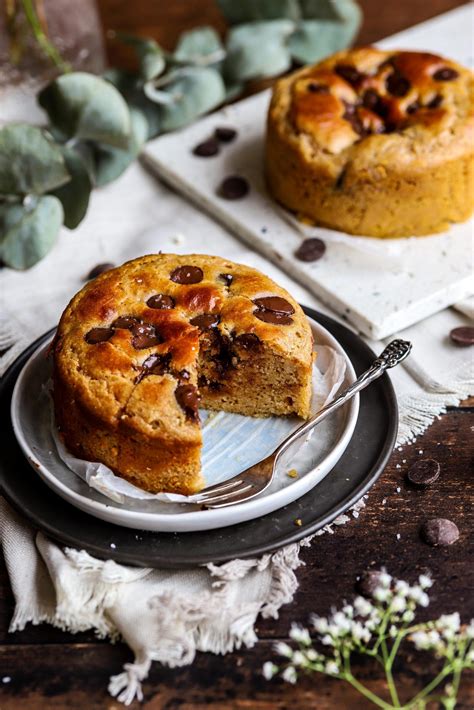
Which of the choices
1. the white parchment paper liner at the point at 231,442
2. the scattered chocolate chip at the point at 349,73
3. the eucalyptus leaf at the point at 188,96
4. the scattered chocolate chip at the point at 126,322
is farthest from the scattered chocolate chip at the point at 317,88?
the scattered chocolate chip at the point at 126,322

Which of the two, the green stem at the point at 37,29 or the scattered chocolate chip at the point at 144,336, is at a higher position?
the green stem at the point at 37,29

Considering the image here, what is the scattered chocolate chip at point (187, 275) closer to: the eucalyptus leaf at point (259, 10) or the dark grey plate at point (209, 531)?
the dark grey plate at point (209, 531)

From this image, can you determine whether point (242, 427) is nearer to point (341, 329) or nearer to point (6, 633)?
point (341, 329)

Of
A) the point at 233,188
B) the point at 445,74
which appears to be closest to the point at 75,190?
the point at 233,188

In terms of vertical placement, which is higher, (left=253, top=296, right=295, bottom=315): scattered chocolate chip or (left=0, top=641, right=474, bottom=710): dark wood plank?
(left=253, top=296, right=295, bottom=315): scattered chocolate chip

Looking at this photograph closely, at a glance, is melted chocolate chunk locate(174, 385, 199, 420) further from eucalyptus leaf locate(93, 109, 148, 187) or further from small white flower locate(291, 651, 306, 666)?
eucalyptus leaf locate(93, 109, 148, 187)

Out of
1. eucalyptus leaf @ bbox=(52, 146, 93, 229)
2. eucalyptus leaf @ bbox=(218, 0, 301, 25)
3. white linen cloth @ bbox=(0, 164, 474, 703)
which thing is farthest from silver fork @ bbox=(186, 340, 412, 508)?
eucalyptus leaf @ bbox=(218, 0, 301, 25)
